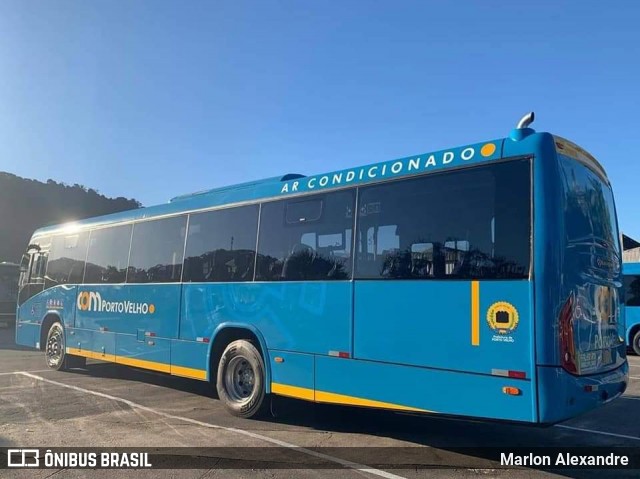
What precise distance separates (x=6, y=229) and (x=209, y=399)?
60279mm

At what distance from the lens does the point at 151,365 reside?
9445 mm

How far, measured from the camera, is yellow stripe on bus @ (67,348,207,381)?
8.42 metres

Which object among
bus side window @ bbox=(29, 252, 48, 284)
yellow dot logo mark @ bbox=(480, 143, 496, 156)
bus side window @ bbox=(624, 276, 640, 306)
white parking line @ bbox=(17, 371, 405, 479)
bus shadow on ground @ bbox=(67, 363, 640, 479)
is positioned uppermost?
yellow dot logo mark @ bbox=(480, 143, 496, 156)

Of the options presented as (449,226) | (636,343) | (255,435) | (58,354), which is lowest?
(255,435)

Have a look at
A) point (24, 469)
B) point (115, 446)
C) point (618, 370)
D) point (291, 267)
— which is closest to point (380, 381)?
point (291, 267)

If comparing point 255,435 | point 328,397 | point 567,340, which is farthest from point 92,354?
point 567,340

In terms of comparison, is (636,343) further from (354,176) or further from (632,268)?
(354,176)

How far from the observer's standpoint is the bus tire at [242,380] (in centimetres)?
746

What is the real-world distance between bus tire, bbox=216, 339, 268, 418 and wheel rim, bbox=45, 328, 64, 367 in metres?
6.15

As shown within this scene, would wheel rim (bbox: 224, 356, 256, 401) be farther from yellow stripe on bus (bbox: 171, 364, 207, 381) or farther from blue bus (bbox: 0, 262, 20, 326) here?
blue bus (bbox: 0, 262, 20, 326)

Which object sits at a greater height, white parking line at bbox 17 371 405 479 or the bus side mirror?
the bus side mirror

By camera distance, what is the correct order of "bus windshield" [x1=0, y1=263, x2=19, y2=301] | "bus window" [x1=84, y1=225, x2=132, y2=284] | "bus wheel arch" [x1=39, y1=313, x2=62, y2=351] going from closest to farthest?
1. "bus window" [x1=84, y1=225, x2=132, y2=284]
2. "bus wheel arch" [x1=39, y1=313, x2=62, y2=351]
3. "bus windshield" [x1=0, y1=263, x2=19, y2=301]

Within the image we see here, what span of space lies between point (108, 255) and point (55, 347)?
3.23 meters

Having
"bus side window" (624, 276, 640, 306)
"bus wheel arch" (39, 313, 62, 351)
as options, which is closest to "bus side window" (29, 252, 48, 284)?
"bus wheel arch" (39, 313, 62, 351)
